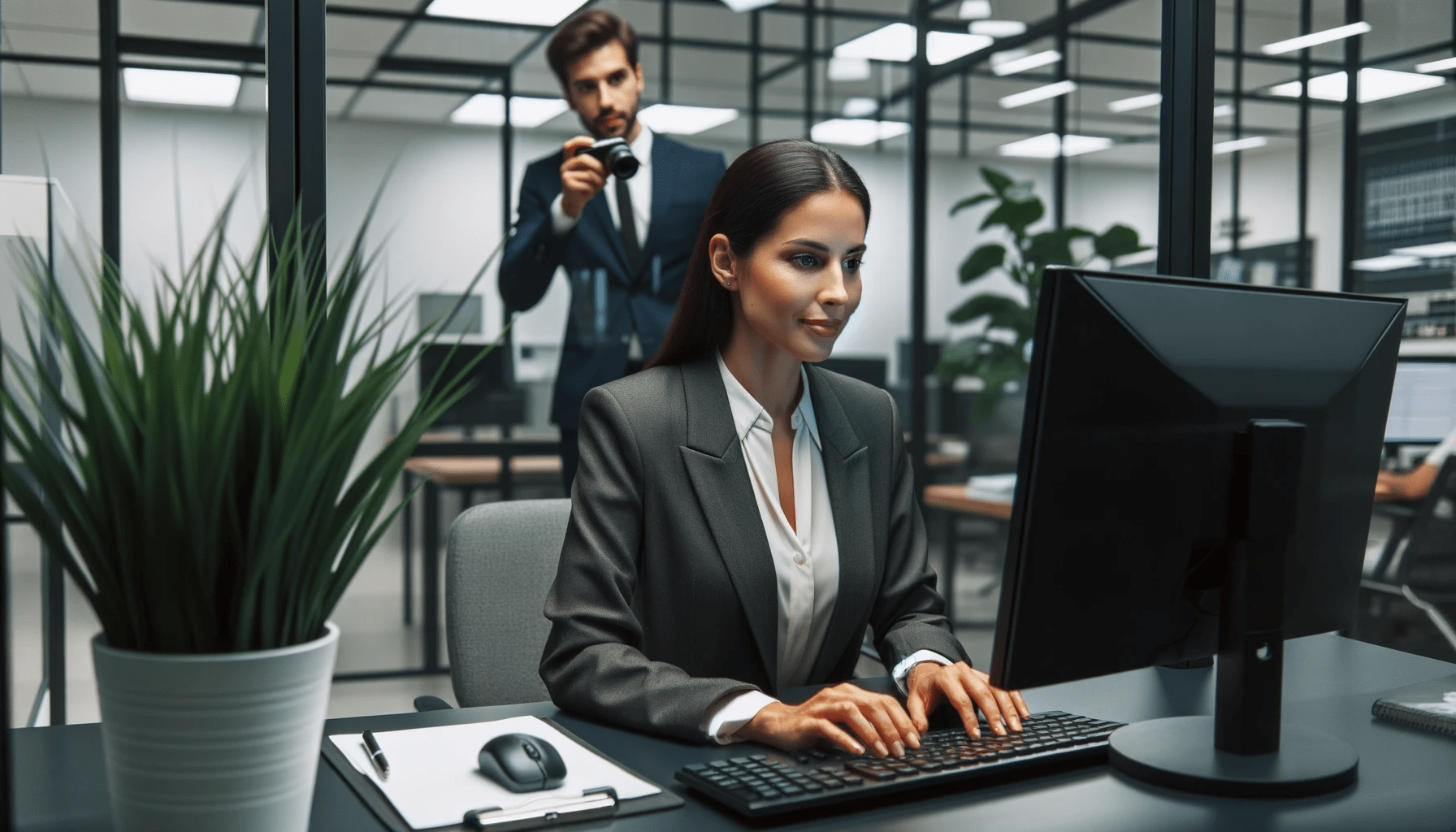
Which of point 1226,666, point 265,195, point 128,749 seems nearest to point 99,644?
point 128,749

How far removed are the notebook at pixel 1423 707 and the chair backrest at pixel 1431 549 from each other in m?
2.61

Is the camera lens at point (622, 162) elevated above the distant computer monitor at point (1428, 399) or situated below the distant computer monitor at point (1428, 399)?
above

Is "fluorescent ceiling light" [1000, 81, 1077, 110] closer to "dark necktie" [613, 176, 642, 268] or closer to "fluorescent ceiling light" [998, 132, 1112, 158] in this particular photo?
"fluorescent ceiling light" [998, 132, 1112, 158]

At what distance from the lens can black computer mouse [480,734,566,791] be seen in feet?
2.97

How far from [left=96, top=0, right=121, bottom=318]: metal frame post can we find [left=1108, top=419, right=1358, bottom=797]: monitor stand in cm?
341

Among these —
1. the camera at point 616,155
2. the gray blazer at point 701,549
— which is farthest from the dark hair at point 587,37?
the gray blazer at point 701,549

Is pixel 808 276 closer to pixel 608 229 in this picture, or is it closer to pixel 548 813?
pixel 548 813

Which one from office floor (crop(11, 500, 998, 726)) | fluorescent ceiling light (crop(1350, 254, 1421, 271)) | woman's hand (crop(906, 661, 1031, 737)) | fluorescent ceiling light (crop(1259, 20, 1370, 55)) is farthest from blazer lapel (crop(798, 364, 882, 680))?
fluorescent ceiling light (crop(1259, 20, 1370, 55))

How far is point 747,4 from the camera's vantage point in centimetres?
427

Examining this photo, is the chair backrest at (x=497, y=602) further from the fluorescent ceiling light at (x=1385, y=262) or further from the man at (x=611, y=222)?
the fluorescent ceiling light at (x=1385, y=262)

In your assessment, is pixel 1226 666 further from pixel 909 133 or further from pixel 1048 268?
pixel 909 133

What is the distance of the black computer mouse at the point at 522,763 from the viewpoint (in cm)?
90

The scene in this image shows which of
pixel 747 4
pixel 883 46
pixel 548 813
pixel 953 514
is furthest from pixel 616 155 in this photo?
pixel 953 514

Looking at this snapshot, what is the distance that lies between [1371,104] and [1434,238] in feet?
2.21
